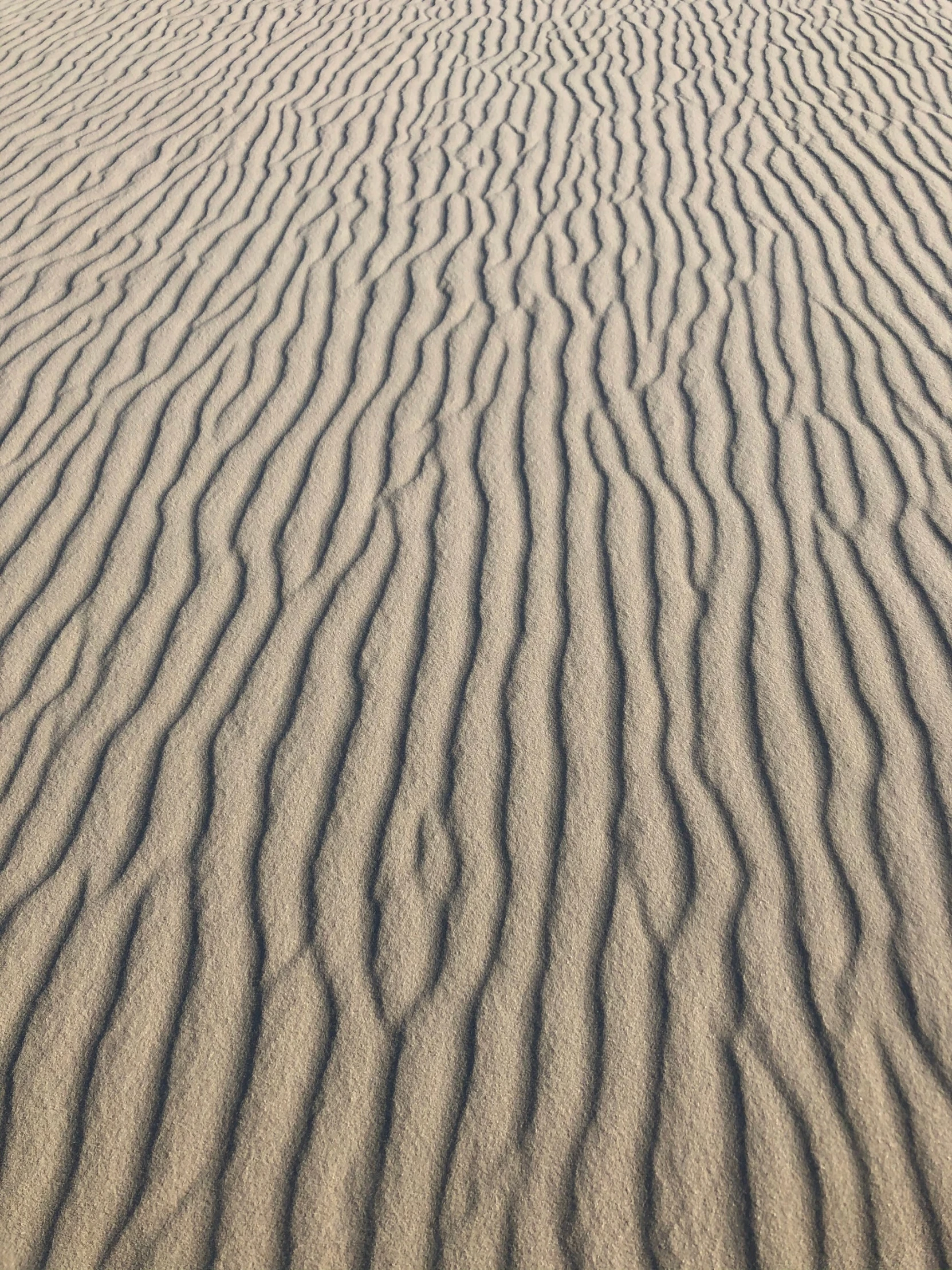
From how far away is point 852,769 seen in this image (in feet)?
8.86

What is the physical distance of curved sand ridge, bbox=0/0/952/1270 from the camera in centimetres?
208

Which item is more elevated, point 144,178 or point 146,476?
point 144,178

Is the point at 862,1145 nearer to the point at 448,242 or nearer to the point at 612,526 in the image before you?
the point at 612,526

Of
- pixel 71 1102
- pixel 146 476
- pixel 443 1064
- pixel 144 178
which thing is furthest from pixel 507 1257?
pixel 144 178

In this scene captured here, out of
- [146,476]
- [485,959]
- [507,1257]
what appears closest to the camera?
[507,1257]

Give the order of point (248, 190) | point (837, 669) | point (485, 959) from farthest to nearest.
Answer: point (248, 190), point (837, 669), point (485, 959)

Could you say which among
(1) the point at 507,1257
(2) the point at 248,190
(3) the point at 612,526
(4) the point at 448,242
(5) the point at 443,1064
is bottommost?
(1) the point at 507,1257

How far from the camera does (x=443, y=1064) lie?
2213 millimetres

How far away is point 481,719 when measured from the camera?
2.88m

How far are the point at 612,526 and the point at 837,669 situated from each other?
0.89 m

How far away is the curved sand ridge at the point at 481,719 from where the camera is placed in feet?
6.82

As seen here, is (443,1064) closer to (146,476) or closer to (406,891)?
(406,891)

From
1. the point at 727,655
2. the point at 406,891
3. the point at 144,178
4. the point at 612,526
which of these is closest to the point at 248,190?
the point at 144,178

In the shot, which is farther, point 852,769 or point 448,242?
point 448,242
